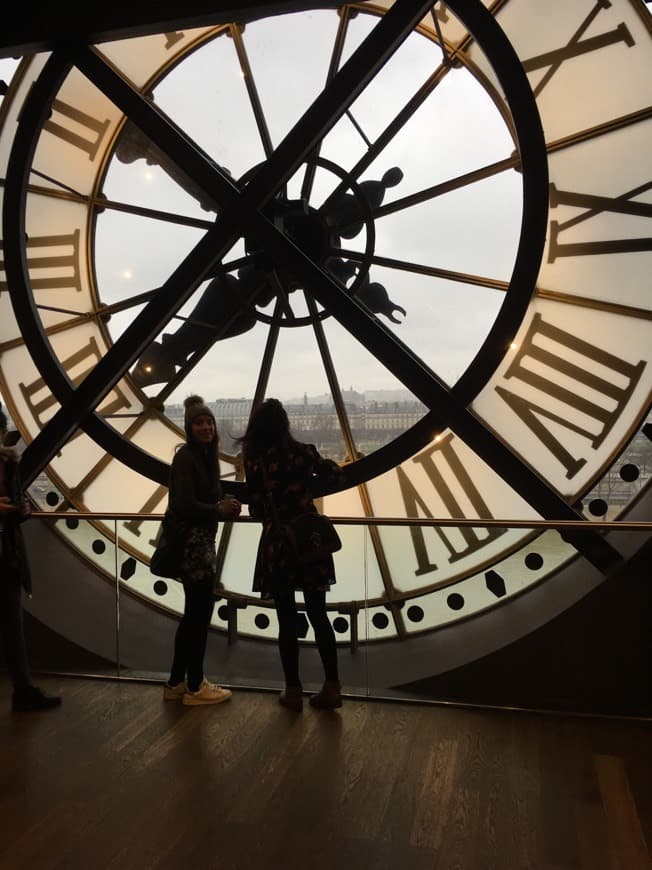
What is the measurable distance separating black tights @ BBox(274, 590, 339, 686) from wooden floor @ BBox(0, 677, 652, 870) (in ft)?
0.50

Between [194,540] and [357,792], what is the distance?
104 cm

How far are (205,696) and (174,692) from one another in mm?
130

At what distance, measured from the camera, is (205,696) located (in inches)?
102

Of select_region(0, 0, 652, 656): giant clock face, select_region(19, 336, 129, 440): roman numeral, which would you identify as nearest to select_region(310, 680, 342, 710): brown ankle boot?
select_region(0, 0, 652, 656): giant clock face

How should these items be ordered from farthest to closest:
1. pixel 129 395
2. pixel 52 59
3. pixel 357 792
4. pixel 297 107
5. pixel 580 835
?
pixel 129 395 < pixel 297 107 < pixel 52 59 < pixel 357 792 < pixel 580 835

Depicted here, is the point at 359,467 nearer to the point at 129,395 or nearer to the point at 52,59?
the point at 129,395

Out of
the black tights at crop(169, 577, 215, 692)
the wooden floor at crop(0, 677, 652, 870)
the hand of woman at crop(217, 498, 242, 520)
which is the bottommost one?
the wooden floor at crop(0, 677, 652, 870)

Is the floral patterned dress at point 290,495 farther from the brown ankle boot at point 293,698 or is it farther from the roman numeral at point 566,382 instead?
the roman numeral at point 566,382

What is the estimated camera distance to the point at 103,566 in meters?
3.11

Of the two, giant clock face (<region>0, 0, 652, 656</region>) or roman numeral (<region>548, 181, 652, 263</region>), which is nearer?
giant clock face (<region>0, 0, 652, 656</region>)

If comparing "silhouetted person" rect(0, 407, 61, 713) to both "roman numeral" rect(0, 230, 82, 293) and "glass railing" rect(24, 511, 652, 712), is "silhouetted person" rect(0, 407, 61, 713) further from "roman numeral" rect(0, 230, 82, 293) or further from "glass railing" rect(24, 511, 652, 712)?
"roman numeral" rect(0, 230, 82, 293)

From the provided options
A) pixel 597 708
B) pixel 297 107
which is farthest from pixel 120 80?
pixel 597 708

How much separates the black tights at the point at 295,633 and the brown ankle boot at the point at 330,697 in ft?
0.07

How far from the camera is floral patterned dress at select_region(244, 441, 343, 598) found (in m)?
2.44
